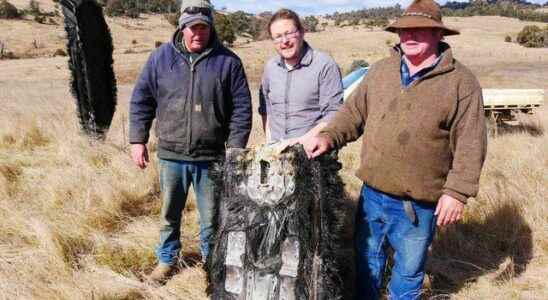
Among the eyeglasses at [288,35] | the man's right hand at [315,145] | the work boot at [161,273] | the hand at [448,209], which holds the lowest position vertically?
the work boot at [161,273]

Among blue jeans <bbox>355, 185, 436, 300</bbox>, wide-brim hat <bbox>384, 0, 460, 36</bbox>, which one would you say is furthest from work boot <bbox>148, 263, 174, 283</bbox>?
wide-brim hat <bbox>384, 0, 460, 36</bbox>

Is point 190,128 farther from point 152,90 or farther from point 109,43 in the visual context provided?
point 109,43

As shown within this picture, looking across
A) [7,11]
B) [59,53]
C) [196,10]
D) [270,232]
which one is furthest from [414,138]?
[7,11]

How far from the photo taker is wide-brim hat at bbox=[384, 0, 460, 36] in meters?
2.38

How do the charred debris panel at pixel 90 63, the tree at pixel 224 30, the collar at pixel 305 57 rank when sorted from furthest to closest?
the tree at pixel 224 30 < the charred debris panel at pixel 90 63 < the collar at pixel 305 57

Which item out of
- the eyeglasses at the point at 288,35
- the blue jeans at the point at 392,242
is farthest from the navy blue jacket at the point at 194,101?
the blue jeans at the point at 392,242

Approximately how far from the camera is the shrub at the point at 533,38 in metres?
44.2

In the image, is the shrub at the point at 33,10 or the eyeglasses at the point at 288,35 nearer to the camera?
the eyeglasses at the point at 288,35

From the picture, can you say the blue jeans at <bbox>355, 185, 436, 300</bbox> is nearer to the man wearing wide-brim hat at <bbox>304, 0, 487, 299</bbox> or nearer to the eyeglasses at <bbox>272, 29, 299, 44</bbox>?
the man wearing wide-brim hat at <bbox>304, 0, 487, 299</bbox>

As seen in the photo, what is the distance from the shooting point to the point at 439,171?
252cm

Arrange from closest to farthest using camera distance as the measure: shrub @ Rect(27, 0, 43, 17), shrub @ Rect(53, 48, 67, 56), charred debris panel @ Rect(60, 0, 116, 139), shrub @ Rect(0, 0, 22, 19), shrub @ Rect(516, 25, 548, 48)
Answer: charred debris panel @ Rect(60, 0, 116, 139) → shrub @ Rect(53, 48, 67, 56) → shrub @ Rect(516, 25, 548, 48) → shrub @ Rect(0, 0, 22, 19) → shrub @ Rect(27, 0, 43, 17)

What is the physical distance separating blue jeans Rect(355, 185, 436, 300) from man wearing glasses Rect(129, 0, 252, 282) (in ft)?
3.21

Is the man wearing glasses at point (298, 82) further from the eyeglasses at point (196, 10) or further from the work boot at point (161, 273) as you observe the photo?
the work boot at point (161, 273)

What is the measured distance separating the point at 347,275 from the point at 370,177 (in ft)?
3.70
